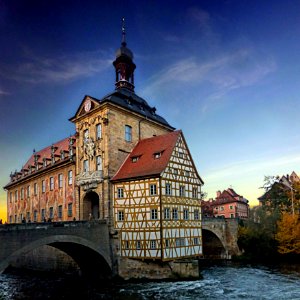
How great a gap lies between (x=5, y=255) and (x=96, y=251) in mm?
6978

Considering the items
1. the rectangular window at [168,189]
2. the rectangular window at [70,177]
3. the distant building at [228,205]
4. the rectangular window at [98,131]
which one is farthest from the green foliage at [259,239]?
the distant building at [228,205]

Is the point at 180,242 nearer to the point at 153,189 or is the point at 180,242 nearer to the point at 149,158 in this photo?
the point at 153,189

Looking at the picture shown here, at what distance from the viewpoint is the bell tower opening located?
100ft

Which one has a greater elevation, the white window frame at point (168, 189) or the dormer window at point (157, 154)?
the dormer window at point (157, 154)

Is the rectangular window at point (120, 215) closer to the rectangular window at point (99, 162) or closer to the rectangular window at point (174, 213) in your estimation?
the rectangular window at point (174, 213)

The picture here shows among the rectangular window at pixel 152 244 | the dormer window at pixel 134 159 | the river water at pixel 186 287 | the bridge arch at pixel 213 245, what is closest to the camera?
the river water at pixel 186 287

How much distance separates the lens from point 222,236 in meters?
38.9

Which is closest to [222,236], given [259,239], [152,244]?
[259,239]

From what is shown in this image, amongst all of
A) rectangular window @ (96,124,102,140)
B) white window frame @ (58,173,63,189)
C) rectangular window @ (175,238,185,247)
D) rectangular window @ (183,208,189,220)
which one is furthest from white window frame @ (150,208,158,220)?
white window frame @ (58,173,63,189)

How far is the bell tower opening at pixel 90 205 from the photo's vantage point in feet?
100

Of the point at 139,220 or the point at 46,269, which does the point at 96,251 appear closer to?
the point at 139,220

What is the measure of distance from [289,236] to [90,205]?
19.7 meters

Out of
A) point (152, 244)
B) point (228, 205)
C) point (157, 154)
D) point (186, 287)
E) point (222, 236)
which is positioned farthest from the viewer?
point (228, 205)

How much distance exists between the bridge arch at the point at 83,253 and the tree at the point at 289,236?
18.4 m
